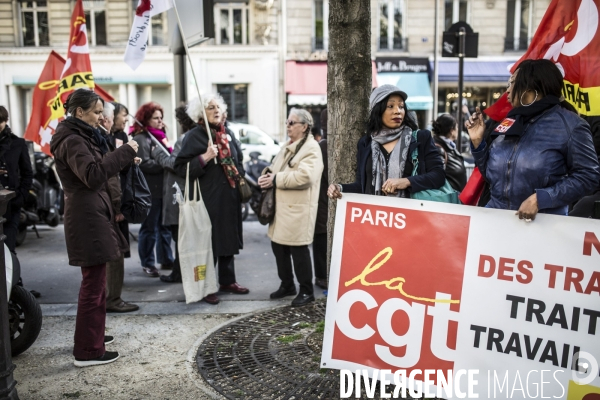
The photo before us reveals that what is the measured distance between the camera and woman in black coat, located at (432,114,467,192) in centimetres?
559

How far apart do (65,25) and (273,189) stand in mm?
21731

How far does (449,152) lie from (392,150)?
210cm

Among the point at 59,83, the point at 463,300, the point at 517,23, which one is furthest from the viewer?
the point at 517,23

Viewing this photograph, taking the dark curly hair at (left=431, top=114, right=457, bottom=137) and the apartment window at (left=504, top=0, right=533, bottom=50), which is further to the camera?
the apartment window at (left=504, top=0, right=533, bottom=50)

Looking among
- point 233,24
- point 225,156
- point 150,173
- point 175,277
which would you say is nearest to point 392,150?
point 225,156

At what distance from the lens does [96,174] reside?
3.72 m

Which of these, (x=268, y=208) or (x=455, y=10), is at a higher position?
(x=455, y=10)

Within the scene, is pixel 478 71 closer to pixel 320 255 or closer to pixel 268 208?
pixel 320 255

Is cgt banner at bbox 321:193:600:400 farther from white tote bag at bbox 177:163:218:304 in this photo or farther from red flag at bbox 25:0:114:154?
red flag at bbox 25:0:114:154

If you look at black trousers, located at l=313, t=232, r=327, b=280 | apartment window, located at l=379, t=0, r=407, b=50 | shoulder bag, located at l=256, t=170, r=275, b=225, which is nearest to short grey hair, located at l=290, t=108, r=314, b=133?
shoulder bag, located at l=256, t=170, r=275, b=225

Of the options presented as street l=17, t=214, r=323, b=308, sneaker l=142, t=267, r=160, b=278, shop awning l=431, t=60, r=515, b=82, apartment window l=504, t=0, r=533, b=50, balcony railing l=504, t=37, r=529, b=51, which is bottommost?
street l=17, t=214, r=323, b=308

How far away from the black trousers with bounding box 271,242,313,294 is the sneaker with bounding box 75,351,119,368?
69.3 inches

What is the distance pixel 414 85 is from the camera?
22.7 meters

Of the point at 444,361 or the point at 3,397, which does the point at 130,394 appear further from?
the point at 444,361
